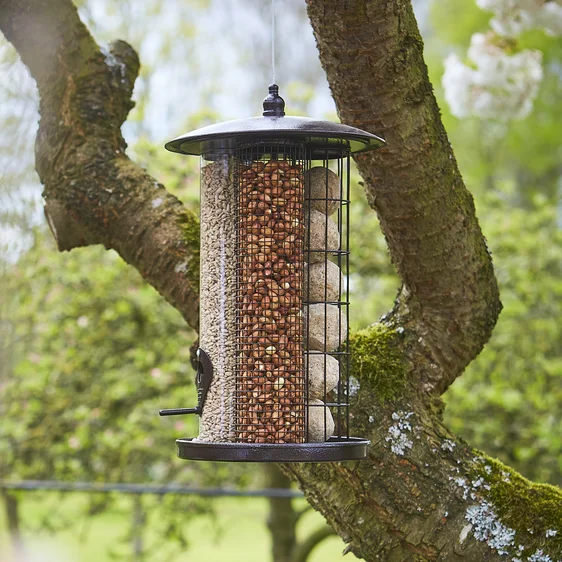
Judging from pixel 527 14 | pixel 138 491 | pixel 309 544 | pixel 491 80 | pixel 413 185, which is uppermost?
pixel 527 14

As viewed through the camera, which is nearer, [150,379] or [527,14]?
[527,14]

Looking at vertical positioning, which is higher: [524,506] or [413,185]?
[413,185]

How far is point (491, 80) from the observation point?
3973mm

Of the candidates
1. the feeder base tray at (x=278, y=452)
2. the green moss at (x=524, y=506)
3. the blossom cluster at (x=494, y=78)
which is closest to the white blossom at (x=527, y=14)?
the blossom cluster at (x=494, y=78)

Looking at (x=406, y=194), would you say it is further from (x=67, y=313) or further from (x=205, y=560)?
(x=205, y=560)

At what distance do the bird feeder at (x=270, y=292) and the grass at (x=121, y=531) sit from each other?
12.6 feet

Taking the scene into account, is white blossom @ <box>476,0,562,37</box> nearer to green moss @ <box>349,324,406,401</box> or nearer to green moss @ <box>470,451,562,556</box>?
green moss @ <box>349,324,406,401</box>

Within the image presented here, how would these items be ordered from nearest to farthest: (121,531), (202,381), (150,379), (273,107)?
(273,107), (202,381), (150,379), (121,531)

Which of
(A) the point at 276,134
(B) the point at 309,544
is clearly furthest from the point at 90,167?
(B) the point at 309,544

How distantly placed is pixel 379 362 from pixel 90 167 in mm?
1024

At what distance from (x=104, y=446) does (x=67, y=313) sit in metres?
0.92

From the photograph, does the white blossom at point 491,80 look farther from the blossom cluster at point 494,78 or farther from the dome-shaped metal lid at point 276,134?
the dome-shaped metal lid at point 276,134

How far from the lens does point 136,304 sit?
5809mm

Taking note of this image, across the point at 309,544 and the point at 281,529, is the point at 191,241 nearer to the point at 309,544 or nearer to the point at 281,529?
the point at 309,544
